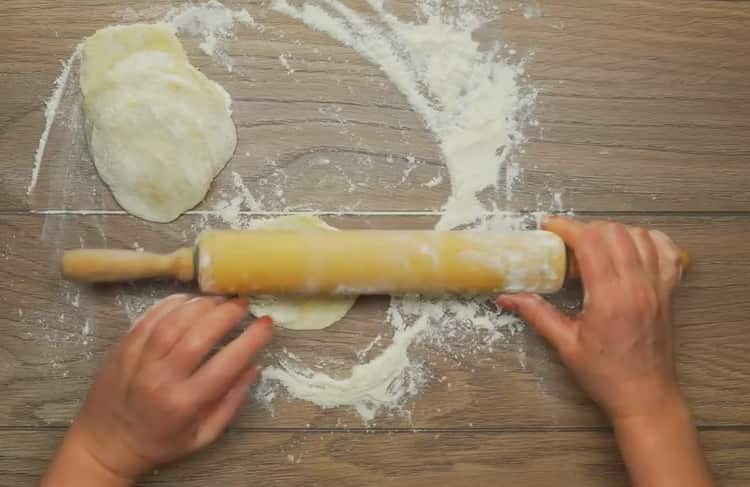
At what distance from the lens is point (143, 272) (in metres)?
0.80

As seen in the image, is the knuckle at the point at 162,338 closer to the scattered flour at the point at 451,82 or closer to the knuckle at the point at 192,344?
the knuckle at the point at 192,344

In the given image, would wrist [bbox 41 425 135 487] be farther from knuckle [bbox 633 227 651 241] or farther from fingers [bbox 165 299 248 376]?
knuckle [bbox 633 227 651 241]

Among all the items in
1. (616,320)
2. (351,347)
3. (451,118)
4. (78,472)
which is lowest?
(78,472)

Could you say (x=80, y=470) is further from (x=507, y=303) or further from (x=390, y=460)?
(x=507, y=303)

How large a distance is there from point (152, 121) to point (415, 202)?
290 millimetres

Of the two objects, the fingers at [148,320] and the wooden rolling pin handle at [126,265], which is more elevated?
the wooden rolling pin handle at [126,265]

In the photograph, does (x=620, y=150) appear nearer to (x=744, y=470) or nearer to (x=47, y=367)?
(x=744, y=470)

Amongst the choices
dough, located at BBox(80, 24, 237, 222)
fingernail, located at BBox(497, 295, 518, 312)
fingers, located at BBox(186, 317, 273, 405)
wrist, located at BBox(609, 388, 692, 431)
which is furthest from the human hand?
wrist, located at BBox(609, 388, 692, 431)

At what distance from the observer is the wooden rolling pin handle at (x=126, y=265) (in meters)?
0.80

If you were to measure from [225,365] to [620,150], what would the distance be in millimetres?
488

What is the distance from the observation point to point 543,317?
0.83 metres

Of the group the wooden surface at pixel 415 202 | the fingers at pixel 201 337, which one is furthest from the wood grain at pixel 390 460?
the fingers at pixel 201 337

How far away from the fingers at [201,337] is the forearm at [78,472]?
0.42ft

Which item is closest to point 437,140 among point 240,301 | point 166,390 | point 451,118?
point 451,118
